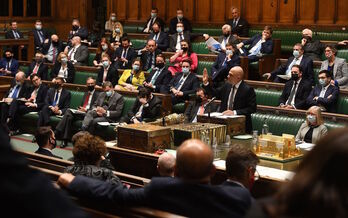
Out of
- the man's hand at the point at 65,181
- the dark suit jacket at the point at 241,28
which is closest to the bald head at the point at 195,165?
the man's hand at the point at 65,181

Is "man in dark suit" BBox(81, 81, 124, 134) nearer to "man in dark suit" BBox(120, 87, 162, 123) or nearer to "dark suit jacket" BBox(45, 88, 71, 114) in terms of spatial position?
"man in dark suit" BBox(120, 87, 162, 123)

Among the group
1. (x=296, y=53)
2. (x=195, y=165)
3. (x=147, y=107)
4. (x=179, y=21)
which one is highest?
(x=179, y=21)

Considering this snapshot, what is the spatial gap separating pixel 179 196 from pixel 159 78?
799 centimetres

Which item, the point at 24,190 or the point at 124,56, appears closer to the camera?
the point at 24,190

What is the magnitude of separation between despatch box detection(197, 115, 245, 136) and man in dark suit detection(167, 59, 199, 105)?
120 inches

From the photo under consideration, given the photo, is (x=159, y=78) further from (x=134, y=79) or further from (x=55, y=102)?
(x=55, y=102)

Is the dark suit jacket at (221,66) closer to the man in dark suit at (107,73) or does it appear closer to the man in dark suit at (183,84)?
the man in dark suit at (183,84)

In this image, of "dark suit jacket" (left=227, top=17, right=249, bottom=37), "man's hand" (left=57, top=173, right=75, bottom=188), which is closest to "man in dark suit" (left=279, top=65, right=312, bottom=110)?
"dark suit jacket" (left=227, top=17, right=249, bottom=37)

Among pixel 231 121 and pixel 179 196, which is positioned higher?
pixel 179 196

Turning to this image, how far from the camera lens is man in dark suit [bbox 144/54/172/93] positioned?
10.5m

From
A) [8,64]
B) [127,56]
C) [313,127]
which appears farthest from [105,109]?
[8,64]

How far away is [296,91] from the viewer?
30.0 ft

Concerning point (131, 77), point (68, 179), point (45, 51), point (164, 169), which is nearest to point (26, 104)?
point (131, 77)

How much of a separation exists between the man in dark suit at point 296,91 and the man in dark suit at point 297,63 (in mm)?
234
